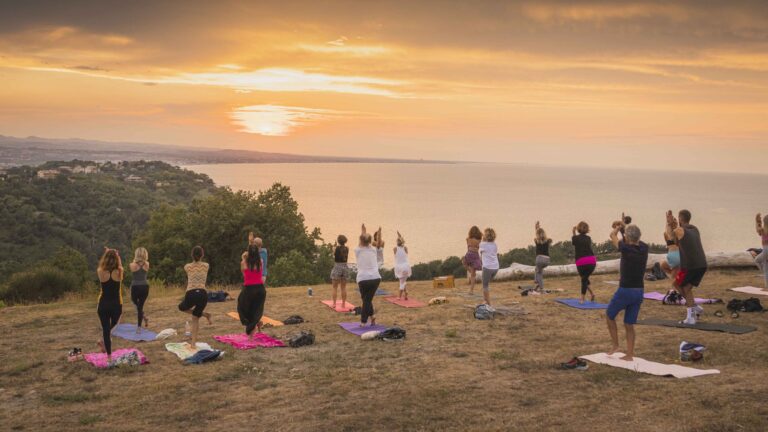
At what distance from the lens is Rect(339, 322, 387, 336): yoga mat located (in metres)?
14.3

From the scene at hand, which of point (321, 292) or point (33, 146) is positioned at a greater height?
point (33, 146)

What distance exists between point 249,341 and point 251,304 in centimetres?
82

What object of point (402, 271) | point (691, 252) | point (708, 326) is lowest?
point (708, 326)

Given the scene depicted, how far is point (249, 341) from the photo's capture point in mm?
13312

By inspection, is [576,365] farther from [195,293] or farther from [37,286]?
[37,286]

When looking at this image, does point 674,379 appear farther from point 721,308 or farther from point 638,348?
point 721,308

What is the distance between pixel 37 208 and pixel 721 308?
84.6 meters

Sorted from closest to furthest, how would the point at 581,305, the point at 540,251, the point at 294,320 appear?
the point at 294,320 → the point at 581,305 → the point at 540,251

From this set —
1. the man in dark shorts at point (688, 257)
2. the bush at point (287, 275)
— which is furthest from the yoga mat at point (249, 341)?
the bush at point (287, 275)

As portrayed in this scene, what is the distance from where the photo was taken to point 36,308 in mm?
18953

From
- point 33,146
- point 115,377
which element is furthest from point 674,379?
point 33,146

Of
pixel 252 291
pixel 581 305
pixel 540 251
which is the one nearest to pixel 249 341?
pixel 252 291

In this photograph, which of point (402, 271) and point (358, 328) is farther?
point (402, 271)

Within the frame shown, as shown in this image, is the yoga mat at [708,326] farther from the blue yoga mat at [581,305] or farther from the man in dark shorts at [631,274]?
the man in dark shorts at [631,274]
